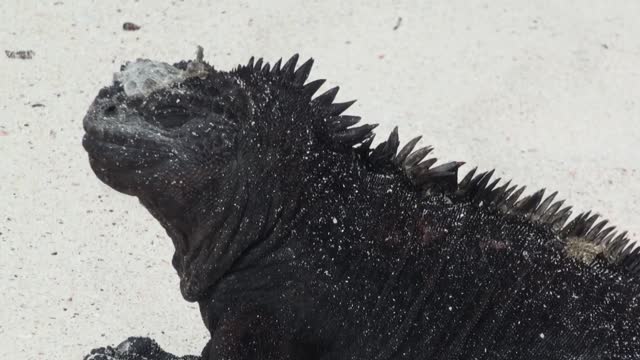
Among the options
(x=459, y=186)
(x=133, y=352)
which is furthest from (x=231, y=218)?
(x=133, y=352)

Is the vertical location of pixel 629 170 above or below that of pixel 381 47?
below

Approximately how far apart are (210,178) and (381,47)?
2.75 m

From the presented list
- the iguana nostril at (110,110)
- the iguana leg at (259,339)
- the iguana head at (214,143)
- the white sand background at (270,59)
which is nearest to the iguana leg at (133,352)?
the white sand background at (270,59)

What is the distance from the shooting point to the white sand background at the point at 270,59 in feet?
11.9

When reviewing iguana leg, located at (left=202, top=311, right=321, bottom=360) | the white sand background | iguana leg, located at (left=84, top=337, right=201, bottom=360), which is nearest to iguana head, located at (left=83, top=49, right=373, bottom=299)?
iguana leg, located at (left=202, top=311, right=321, bottom=360)

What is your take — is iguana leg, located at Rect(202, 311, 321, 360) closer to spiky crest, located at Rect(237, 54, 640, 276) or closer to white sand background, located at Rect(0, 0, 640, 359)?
spiky crest, located at Rect(237, 54, 640, 276)

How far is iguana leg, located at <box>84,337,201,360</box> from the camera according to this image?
327 cm

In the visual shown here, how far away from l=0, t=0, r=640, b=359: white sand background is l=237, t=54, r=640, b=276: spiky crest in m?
1.27

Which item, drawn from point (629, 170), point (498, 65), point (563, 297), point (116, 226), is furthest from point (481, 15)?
point (563, 297)

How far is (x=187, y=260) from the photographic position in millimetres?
2697

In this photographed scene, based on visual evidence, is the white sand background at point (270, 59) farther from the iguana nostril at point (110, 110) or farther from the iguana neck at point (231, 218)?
the iguana nostril at point (110, 110)

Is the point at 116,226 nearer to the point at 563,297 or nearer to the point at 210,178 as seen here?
the point at 210,178

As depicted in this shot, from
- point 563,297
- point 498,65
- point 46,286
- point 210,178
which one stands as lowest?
point 46,286

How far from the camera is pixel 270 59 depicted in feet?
15.9
